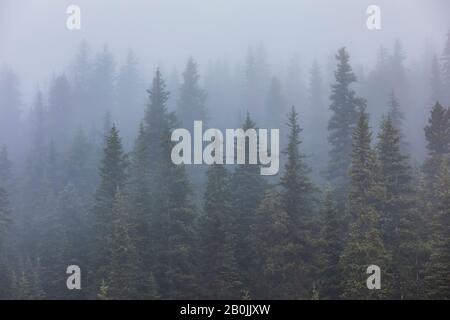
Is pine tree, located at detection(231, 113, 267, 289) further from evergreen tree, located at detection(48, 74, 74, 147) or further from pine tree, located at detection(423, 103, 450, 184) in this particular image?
evergreen tree, located at detection(48, 74, 74, 147)

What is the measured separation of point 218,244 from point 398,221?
10825 millimetres

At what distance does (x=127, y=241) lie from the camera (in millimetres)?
27938

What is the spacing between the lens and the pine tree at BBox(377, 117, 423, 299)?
87.0 ft

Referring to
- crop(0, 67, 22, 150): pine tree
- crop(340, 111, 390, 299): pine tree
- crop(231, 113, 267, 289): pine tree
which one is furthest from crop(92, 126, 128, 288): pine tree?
crop(0, 67, 22, 150): pine tree

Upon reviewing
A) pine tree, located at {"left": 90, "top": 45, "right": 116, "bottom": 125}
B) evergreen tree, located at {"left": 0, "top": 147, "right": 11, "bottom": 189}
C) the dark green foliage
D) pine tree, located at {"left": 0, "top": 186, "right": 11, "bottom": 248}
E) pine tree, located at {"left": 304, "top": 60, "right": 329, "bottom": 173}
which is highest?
pine tree, located at {"left": 90, "top": 45, "right": 116, "bottom": 125}

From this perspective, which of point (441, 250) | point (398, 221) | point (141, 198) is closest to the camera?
point (441, 250)

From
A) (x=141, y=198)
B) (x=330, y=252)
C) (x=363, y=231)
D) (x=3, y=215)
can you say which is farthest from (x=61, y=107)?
(x=363, y=231)

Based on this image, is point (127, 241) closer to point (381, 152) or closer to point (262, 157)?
point (262, 157)

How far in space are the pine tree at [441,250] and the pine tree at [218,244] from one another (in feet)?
34.9

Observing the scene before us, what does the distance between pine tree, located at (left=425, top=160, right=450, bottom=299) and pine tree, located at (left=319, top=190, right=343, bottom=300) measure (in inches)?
190

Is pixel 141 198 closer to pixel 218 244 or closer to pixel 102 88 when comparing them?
pixel 218 244

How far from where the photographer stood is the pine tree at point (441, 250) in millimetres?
24266

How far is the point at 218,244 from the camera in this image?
29469mm

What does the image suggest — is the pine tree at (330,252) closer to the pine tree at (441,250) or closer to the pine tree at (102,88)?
the pine tree at (441,250)
